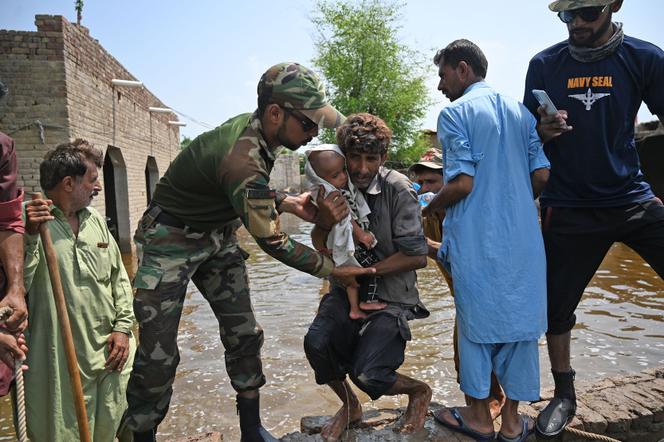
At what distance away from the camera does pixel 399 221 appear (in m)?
2.73

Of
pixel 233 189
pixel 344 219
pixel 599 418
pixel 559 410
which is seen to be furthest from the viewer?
pixel 599 418

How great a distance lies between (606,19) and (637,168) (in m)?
0.87

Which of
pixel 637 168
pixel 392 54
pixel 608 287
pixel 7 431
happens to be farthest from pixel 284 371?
pixel 392 54

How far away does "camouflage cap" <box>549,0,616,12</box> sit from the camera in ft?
8.52

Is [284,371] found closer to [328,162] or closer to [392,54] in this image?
[328,162]

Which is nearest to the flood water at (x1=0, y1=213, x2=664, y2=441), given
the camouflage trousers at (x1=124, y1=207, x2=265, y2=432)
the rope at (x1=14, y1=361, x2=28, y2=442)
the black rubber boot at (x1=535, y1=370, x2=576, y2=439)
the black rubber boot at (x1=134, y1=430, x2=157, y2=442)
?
the black rubber boot at (x1=134, y1=430, x2=157, y2=442)

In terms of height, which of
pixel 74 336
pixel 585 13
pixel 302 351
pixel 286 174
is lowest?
pixel 302 351

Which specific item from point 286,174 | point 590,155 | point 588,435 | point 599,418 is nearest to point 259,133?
point 590,155

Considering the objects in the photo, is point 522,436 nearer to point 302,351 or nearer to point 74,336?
point 74,336

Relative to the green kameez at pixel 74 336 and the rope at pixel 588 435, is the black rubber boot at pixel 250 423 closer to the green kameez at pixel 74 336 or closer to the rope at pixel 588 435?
the green kameez at pixel 74 336

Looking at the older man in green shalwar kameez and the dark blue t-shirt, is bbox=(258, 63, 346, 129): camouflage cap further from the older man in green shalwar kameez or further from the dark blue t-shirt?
the dark blue t-shirt

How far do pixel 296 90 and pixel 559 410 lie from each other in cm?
239

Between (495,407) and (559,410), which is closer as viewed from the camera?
(559,410)

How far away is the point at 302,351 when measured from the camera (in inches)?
231
